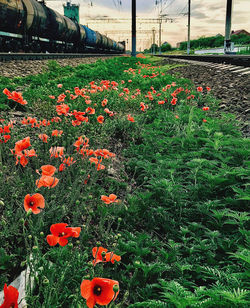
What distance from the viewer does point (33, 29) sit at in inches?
642

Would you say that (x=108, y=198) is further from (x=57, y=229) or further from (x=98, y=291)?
(x=98, y=291)

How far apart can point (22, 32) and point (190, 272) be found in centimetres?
1669

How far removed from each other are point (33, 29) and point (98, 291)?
18005 mm

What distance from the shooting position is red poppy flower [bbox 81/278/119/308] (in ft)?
3.05

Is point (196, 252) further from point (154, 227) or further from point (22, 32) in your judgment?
point (22, 32)

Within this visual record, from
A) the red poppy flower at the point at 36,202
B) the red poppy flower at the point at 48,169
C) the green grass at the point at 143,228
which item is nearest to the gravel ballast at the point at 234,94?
the green grass at the point at 143,228

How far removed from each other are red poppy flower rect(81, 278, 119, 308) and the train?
14.1 meters

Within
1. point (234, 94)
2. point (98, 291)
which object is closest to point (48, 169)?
point (98, 291)

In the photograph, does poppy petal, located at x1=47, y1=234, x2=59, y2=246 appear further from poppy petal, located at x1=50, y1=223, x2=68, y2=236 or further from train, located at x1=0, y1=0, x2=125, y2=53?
train, located at x1=0, y1=0, x2=125, y2=53

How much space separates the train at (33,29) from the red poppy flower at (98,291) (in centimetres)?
1407

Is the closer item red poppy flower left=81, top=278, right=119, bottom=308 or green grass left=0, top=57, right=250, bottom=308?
red poppy flower left=81, top=278, right=119, bottom=308

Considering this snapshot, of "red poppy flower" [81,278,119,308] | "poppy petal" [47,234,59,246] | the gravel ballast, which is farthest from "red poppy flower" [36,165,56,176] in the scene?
the gravel ballast

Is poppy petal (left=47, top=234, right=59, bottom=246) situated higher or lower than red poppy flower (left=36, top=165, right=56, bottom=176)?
lower

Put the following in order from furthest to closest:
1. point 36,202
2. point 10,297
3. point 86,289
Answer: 1. point 36,202
2. point 86,289
3. point 10,297
